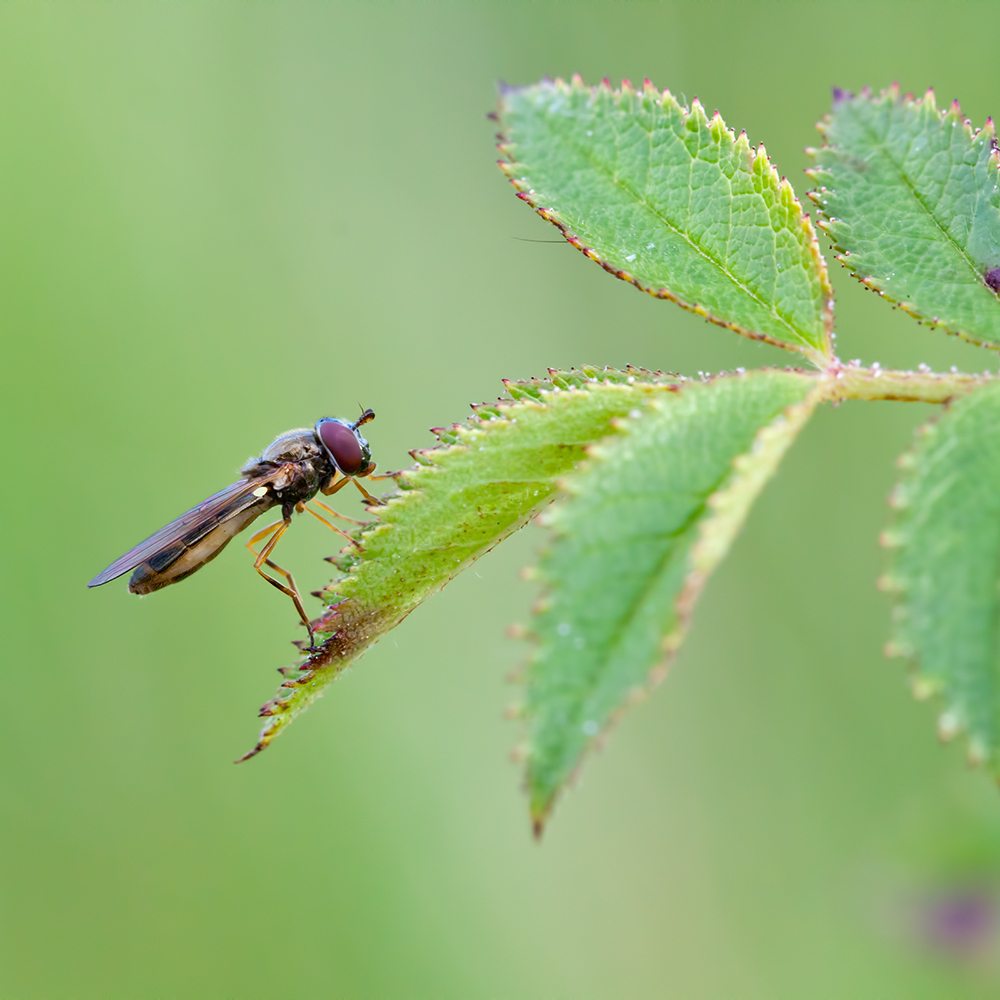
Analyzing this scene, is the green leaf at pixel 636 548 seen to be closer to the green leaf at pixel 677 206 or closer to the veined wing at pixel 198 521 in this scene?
the green leaf at pixel 677 206

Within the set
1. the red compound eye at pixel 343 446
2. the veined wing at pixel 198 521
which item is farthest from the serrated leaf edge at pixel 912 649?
the veined wing at pixel 198 521

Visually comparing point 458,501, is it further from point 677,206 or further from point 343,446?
point 343,446

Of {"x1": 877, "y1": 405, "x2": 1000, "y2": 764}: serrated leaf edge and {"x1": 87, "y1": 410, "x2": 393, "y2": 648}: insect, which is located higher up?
{"x1": 87, "y1": 410, "x2": 393, "y2": 648}: insect

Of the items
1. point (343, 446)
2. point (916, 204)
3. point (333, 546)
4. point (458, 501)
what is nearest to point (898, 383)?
point (916, 204)

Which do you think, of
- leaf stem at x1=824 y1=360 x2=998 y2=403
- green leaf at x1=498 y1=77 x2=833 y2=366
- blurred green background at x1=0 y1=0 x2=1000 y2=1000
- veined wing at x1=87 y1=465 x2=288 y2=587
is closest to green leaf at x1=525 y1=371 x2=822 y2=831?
leaf stem at x1=824 y1=360 x2=998 y2=403

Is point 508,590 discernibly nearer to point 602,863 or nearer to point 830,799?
point 602,863

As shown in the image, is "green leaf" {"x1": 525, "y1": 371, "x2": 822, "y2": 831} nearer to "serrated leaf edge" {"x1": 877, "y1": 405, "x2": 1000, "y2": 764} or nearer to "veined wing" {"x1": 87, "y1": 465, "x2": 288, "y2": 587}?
"serrated leaf edge" {"x1": 877, "y1": 405, "x2": 1000, "y2": 764}
